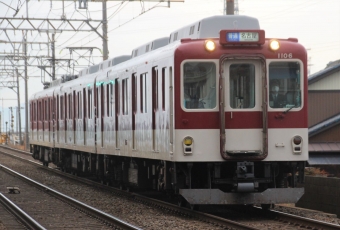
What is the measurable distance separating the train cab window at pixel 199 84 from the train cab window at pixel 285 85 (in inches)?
38.3

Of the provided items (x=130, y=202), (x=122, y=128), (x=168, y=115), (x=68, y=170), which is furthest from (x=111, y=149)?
(x=68, y=170)

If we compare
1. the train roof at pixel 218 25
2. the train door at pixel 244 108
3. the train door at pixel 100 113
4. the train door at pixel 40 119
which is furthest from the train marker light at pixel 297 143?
the train door at pixel 40 119

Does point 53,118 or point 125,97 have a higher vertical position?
point 125,97

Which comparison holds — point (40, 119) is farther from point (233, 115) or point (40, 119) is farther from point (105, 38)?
point (233, 115)

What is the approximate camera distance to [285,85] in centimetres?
1377

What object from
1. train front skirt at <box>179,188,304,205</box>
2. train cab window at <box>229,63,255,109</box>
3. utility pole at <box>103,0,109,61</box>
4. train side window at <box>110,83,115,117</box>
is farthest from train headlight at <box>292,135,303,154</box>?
utility pole at <box>103,0,109,61</box>

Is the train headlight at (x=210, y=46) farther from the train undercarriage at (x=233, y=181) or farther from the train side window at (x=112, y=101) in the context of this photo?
the train side window at (x=112, y=101)

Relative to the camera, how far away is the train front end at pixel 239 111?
13.5 meters

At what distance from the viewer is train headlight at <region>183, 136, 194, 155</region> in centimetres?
1352

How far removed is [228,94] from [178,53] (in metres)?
1.03

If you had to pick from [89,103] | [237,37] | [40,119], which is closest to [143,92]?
[237,37]

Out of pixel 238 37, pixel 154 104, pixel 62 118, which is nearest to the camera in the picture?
pixel 238 37

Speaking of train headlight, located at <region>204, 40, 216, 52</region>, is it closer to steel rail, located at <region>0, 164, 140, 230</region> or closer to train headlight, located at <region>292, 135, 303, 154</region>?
train headlight, located at <region>292, 135, 303, 154</region>

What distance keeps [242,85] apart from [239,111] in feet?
1.43
